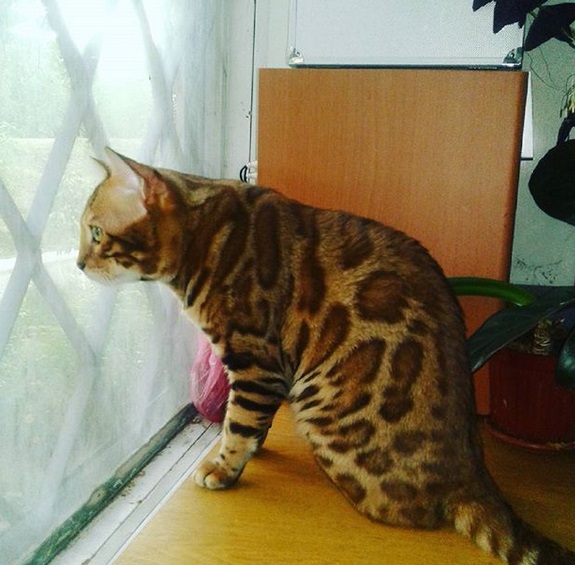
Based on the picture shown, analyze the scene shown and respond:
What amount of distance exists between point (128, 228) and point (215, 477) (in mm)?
336

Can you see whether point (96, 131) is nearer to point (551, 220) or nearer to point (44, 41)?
point (44, 41)

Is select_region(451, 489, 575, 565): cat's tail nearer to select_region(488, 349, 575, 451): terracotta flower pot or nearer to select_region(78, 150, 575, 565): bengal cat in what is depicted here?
select_region(78, 150, 575, 565): bengal cat

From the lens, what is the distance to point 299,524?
0.73 metres

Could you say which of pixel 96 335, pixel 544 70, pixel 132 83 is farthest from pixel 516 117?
pixel 96 335

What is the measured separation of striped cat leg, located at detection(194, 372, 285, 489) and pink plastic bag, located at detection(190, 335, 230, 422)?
0.64 ft

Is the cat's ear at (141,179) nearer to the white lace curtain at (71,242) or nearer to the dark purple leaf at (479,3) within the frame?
the white lace curtain at (71,242)

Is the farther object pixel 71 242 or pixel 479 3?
pixel 479 3

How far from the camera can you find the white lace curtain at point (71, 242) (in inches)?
23.8

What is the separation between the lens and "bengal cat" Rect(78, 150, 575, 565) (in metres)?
0.72

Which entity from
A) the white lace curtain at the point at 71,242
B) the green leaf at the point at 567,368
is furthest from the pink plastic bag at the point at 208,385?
the green leaf at the point at 567,368

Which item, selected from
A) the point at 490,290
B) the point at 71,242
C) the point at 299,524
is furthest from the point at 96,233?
the point at 490,290

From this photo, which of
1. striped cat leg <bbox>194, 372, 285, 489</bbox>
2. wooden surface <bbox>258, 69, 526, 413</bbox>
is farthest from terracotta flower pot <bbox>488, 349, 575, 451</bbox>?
striped cat leg <bbox>194, 372, 285, 489</bbox>

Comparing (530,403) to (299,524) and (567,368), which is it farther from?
(299,524)

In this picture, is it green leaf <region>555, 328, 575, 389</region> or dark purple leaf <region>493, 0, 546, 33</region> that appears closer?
green leaf <region>555, 328, 575, 389</region>
